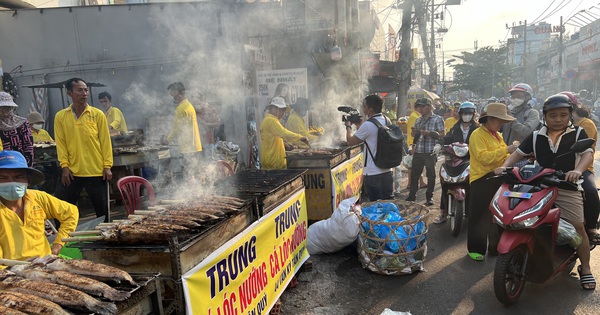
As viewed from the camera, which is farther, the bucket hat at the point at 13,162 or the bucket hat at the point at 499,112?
the bucket hat at the point at 499,112

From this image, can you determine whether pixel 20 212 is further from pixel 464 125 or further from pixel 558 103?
pixel 464 125

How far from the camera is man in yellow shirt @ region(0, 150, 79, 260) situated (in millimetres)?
2801

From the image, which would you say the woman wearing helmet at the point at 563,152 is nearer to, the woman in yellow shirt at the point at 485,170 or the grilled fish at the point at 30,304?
the woman in yellow shirt at the point at 485,170

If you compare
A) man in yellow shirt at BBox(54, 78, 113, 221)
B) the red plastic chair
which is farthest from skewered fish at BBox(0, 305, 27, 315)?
man in yellow shirt at BBox(54, 78, 113, 221)

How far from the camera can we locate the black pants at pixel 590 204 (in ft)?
13.5

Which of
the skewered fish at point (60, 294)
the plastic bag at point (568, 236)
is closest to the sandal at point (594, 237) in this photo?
the plastic bag at point (568, 236)

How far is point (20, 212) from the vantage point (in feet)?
9.64

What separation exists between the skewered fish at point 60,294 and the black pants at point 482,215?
4.36 metres

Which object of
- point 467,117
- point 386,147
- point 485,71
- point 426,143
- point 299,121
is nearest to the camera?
point 386,147

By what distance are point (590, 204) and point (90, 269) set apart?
194 inches

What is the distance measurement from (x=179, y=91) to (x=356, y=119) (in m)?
3.32

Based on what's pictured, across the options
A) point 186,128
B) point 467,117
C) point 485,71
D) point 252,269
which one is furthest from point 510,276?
point 485,71

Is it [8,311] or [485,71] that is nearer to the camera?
[8,311]

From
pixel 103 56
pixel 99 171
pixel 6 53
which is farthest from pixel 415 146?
pixel 6 53
